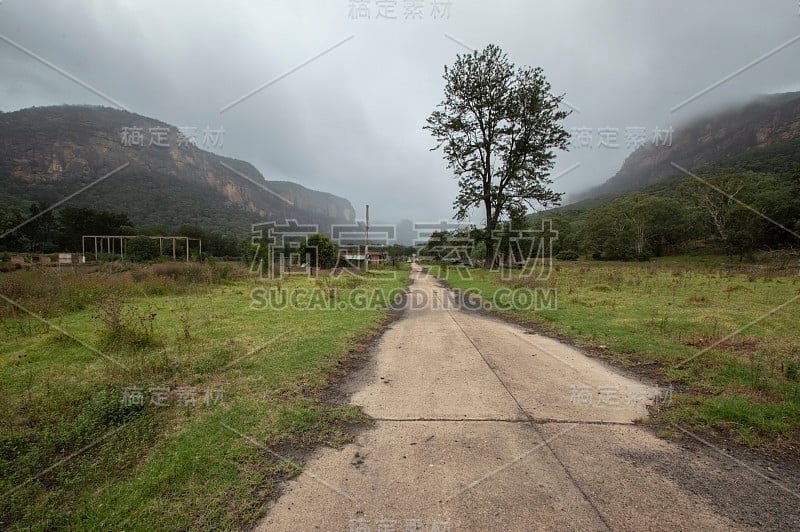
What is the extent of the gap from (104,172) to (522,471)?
98.8m

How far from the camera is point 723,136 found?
11038cm

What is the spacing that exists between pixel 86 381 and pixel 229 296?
10.1 meters

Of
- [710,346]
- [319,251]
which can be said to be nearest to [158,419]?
[710,346]

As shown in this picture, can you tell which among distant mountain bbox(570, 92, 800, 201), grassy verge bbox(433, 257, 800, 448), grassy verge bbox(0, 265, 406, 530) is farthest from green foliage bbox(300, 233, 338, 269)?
distant mountain bbox(570, 92, 800, 201)

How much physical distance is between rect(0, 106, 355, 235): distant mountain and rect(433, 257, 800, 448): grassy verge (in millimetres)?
52851

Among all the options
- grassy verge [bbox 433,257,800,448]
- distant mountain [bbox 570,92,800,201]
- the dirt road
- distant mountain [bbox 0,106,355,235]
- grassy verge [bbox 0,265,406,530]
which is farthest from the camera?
distant mountain [bbox 570,92,800,201]

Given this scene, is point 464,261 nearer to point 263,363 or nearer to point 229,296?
point 229,296

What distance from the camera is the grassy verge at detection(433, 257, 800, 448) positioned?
3941 mm

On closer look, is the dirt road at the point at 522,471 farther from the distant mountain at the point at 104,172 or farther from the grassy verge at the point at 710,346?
the distant mountain at the point at 104,172

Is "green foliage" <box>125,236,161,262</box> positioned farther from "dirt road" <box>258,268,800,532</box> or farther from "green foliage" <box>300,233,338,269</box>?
"dirt road" <box>258,268,800,532</box>

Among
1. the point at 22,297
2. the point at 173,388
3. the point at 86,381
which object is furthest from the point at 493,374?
the point at 22,297

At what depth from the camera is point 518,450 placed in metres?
3.29

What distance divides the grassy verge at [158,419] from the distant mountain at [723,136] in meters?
111

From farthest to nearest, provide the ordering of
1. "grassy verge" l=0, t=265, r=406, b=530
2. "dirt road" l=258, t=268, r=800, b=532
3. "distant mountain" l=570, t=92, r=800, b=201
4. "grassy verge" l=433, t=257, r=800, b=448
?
"distant mountain" l=570, t=92, r=800, b=201, "grassy verge" l=433, t=257, r=800, b=448, "grassy verge" l=0, t=265, r=406, b=530, "dirt road" l=258, t=268, r=800, b=532
